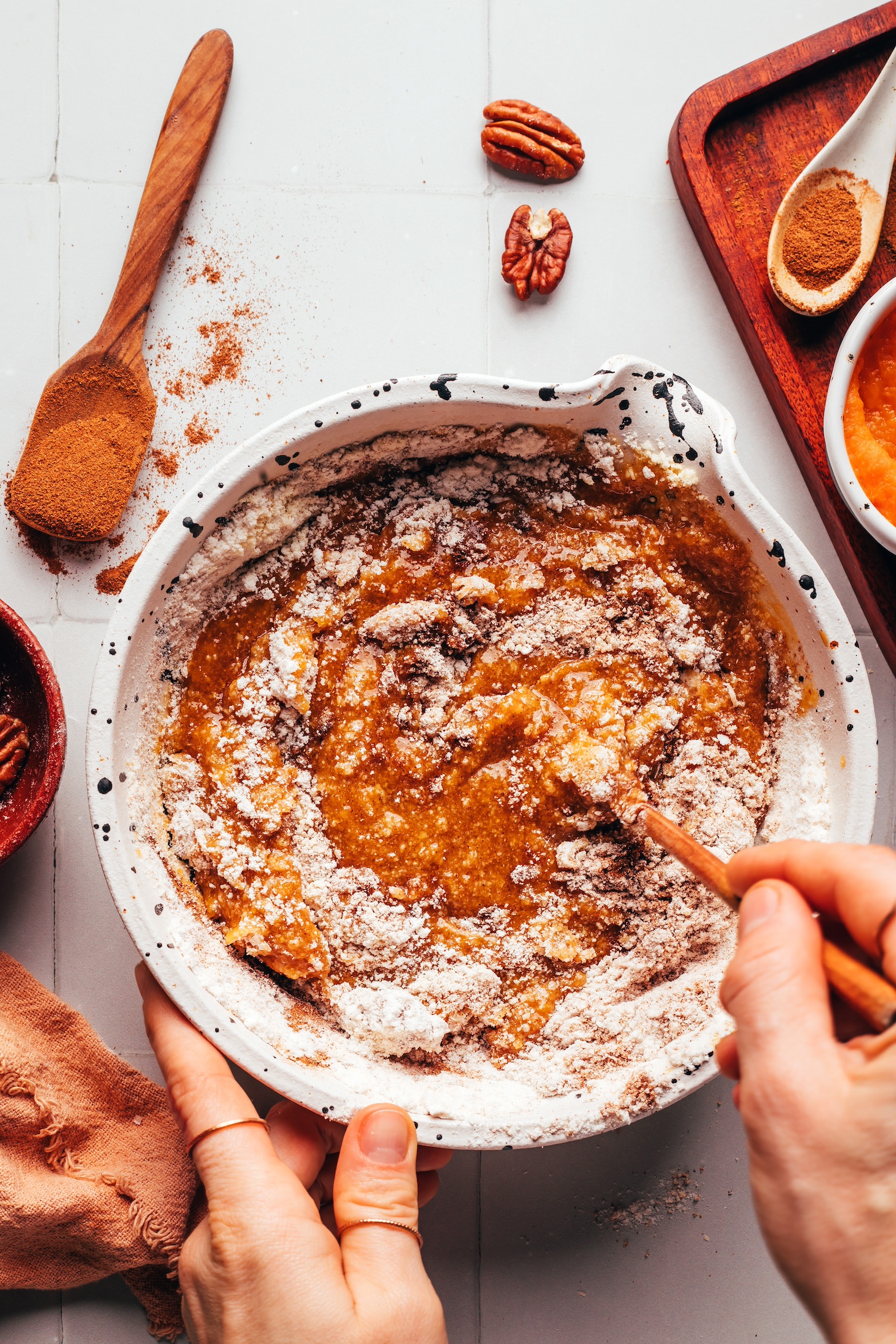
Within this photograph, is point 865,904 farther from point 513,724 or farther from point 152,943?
point 152,943

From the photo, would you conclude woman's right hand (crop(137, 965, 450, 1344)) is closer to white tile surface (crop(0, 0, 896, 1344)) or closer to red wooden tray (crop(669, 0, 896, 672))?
white tile surface (crop(0, 0, 896, 1344))

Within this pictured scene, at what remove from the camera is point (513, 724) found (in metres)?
1.29

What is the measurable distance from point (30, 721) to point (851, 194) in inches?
55.4

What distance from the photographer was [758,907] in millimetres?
847

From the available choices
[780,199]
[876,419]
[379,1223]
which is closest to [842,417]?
[876,419]

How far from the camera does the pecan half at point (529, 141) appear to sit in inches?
53.9

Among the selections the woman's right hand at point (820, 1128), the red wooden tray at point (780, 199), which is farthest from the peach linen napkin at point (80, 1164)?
the red wooden tray at point (780, 199)

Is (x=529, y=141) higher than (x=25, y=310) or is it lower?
higher

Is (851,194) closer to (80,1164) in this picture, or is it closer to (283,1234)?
(283,1234)

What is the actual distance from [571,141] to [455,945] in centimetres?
120

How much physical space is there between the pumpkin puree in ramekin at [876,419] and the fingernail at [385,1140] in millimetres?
1008

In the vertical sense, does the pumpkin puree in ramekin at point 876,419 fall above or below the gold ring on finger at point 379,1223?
above

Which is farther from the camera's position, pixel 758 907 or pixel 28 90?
pixel 28 90

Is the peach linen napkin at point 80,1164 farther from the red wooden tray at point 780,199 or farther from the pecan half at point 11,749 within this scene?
the red wooden tray at point 780,199
